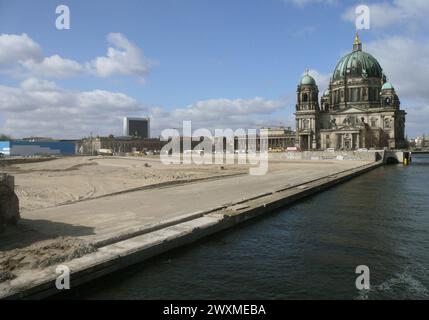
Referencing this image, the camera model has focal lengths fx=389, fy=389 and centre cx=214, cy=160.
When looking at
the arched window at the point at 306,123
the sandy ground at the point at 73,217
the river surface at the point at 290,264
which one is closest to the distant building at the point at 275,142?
the arched window at the point at 306,123

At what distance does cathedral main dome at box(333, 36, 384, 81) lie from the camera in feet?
445

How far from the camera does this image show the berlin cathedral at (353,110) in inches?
5133

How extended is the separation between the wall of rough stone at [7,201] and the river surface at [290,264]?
504 cm

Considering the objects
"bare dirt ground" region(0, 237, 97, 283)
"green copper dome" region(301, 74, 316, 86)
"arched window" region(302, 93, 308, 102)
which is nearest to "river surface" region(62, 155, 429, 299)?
"bare dirt ground" region(0, 237, 97, 283)

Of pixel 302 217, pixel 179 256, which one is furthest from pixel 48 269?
pixel 302 217

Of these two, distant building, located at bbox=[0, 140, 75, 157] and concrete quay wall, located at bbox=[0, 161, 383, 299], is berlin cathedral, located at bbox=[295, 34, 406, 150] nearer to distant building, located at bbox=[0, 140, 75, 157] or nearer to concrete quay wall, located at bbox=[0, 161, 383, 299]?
distant building, located at bbox=[0, 140, 75, 157]

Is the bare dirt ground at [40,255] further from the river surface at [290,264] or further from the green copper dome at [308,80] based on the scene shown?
the green copper dome at [308,80]

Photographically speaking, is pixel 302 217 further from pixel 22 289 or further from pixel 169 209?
pixel 22 289

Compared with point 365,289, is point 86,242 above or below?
above

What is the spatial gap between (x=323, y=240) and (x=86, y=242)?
9.02 meters

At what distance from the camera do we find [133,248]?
38.4 feet

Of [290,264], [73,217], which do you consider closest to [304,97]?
[73,217]
